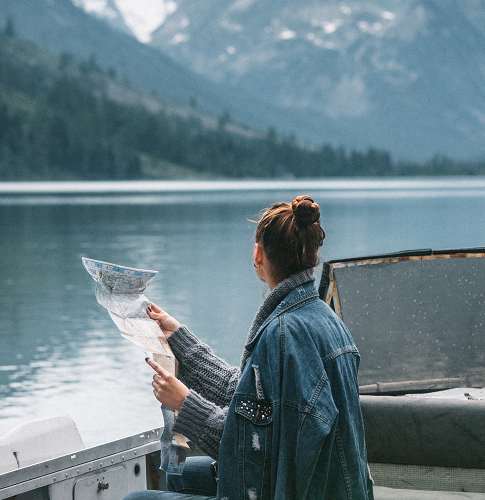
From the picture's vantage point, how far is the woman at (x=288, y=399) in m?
2.13

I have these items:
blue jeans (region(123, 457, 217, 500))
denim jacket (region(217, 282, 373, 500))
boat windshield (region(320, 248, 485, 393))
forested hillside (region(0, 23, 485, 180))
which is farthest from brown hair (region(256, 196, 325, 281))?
forested hillside (region(0, 23, 485, 180))

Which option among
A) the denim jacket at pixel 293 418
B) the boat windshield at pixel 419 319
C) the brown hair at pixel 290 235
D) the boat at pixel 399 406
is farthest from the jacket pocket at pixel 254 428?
the boat windshield at pixel 419 319

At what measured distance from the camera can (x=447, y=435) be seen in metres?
3.79

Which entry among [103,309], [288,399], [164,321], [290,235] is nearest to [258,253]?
[290,235]

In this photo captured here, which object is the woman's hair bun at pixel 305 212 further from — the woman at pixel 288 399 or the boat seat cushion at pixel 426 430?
the boat seat cushion at pixel 426 430

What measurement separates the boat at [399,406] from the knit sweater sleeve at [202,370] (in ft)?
2.57

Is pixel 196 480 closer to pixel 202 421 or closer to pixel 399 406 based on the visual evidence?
pixel 202 421

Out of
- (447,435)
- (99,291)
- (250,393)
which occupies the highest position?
(99,291)

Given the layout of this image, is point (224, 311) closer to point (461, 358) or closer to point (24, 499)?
point (461, 358)

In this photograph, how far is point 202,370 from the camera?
2.71 m

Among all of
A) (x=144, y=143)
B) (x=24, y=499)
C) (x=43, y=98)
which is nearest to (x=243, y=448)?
(x=24, y=499)

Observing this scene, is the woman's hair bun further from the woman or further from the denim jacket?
the denim jacket

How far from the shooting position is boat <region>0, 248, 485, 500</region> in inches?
133

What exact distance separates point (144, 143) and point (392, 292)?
179666 mm
